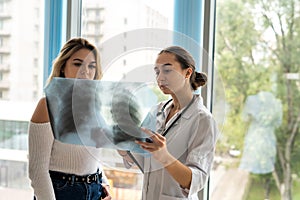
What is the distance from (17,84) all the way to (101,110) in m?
1.14

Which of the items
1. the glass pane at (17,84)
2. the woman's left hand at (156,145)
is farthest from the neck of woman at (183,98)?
the glass pane at (17,84)

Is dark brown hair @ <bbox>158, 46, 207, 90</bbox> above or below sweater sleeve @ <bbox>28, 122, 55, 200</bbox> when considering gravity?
above

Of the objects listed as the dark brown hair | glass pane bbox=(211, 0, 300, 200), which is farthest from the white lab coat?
glass pane bbox=(211, 0, 300, 200)

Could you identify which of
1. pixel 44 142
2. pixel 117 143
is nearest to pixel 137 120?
pixel 117 143

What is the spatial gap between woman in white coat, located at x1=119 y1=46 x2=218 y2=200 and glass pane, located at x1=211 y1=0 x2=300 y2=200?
0.56 metres

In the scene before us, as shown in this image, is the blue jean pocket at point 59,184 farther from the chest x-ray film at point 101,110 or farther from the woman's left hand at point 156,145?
the woman's left hand at point 156,145

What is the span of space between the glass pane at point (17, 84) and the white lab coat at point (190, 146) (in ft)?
3.49

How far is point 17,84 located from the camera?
2.13 metres

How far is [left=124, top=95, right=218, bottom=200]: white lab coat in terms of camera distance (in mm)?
1155

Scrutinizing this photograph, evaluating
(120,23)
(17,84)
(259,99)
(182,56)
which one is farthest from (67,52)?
(17,84)

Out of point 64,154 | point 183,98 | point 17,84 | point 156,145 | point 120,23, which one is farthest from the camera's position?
point 17,84

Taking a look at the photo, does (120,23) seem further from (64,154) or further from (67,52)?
(64,154)

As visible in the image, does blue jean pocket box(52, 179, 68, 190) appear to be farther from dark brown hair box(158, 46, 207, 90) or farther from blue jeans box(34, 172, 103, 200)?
dark brown hair box(158, 46, 207, 90)

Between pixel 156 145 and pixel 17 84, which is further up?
pixel 17 84
